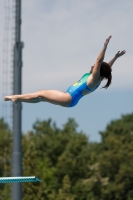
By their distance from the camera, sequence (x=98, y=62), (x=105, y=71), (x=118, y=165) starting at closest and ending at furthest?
(x=98, y=62) < (x=105, y=71) < (x=118, y=165)

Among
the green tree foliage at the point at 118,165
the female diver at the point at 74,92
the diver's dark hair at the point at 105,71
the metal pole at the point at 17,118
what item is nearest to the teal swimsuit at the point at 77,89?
the female diver at the point at 74,92

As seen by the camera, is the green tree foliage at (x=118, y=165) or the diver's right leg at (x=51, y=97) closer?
the diver's right leg at (x=51, y=97)

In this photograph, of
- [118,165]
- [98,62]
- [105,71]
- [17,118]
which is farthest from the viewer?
[118,165]

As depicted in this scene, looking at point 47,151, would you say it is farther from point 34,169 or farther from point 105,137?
point 34,169

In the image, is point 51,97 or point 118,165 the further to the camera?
point 118,165

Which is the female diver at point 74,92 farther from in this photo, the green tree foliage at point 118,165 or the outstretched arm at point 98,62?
the green tree foliage at point 118,165

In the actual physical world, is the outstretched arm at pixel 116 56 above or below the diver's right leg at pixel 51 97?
above

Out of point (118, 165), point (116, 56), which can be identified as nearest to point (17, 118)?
point (116, 56)

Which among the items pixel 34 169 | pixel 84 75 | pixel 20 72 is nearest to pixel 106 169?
pixel 34 169

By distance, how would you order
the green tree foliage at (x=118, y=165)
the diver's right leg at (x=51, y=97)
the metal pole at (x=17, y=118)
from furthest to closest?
the green tree foliage at (x=118, y=165) < the metal pole at (x=17, y=118) < the diver's right leg at (x=51, y=97)

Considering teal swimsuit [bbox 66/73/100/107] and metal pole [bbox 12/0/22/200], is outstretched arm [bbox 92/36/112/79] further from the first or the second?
metal pole [bbox 12/0/22/200]

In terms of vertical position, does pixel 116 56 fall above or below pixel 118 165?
below

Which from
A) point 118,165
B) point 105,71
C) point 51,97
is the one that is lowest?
point 51,97

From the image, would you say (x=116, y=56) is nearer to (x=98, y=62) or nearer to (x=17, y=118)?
(x=98, y=62)
